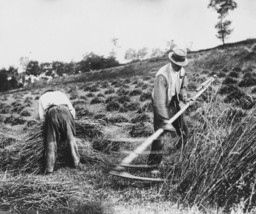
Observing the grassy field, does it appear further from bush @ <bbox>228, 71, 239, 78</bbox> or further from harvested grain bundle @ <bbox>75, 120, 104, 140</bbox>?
bush @ <bbox>228, 71, 239, 78</bbox>

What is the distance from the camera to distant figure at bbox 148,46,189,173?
170 inches

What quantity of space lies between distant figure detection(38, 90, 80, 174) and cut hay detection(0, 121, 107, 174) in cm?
21

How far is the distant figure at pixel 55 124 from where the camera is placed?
4.76 m

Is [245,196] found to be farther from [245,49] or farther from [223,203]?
[245,49]

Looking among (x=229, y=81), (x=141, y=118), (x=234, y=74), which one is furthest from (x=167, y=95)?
(x=234, y=74)

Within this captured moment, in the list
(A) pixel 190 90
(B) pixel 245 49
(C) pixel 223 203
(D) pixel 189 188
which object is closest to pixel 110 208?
(D) pixel 189 188

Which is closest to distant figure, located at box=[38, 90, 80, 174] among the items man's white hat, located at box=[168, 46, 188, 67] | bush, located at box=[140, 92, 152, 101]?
man's white hat, located at box=[168, 46, 188, 67]

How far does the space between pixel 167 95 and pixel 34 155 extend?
2.11 m

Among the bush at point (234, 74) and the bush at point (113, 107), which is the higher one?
the bush at point (234, 74)

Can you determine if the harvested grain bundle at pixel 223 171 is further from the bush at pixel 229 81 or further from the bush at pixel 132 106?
the bush at pixel 229 81

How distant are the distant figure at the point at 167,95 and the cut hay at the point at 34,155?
1.15 meters

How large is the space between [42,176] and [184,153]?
196 cm

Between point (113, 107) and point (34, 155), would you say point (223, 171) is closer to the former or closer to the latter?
point (34, 155)

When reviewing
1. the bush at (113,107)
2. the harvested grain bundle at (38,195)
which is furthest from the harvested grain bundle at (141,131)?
the bush at (113,107)
